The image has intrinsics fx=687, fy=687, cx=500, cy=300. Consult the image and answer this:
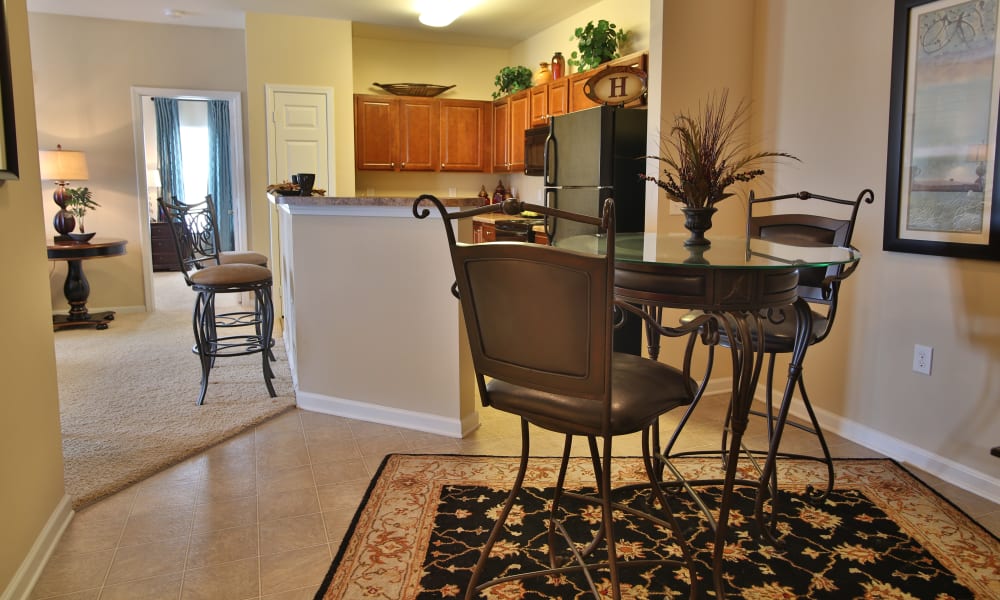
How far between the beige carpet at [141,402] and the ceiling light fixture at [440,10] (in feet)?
8.78

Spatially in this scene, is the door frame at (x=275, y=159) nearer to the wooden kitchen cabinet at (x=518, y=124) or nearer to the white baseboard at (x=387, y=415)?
the wooden kitchen cabinet at (x=518, y=124)

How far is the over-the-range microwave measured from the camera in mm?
5242

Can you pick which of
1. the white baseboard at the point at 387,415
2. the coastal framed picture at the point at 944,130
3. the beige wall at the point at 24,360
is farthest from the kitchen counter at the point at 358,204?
the coastal framed picture at the point at 944,130

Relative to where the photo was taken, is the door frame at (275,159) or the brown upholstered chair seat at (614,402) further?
the door frame at (275,159)

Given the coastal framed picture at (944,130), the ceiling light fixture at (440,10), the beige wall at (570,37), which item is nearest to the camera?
the coastal framed picture at (944,130)

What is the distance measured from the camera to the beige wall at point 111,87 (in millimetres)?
5867

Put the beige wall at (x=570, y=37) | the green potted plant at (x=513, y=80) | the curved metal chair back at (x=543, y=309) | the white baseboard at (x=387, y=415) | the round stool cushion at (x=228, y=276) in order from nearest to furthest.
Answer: the curved metal chair back at (x=543, y=309)
the white baseboard at (x=387, y=415)
the round stool cushion at (x=228, y=276)
the beige wall at (x=570, y=37)
the green potted plant at (x=513, y=80)

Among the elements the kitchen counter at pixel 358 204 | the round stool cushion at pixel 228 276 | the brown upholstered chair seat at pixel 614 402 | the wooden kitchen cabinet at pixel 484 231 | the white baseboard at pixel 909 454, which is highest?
the kitchen counter at pixel 358 204

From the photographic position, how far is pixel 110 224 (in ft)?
20.1

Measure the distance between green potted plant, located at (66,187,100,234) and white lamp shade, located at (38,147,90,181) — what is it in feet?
0.37

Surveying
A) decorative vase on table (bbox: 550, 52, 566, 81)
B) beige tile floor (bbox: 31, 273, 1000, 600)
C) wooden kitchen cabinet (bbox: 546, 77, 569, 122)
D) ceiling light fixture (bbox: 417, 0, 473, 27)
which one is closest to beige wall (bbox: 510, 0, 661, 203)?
decorative vase on table (bbox: 550, 52, 566, 81)

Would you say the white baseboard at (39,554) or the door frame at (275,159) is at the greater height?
the door frame at (275,159)

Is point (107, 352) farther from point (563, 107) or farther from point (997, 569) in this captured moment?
point (997, 569)

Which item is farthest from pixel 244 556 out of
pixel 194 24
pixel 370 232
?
pixel 194 24
